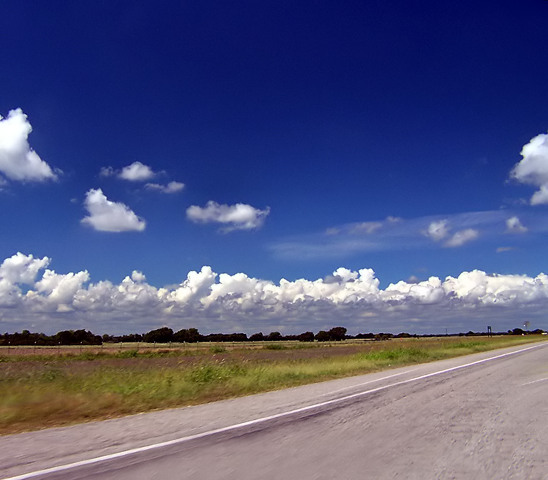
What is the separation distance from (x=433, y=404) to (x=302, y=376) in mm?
9417

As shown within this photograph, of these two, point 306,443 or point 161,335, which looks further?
point 161,335

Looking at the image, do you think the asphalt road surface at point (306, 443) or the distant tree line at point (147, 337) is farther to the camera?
the distant tree line at point (147, 337)

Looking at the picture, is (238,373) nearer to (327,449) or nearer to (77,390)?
(77,390)

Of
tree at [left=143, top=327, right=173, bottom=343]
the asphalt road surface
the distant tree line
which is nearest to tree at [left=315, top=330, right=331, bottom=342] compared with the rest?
the distant tree line

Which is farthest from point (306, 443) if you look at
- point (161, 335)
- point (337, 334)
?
point (337, 334)

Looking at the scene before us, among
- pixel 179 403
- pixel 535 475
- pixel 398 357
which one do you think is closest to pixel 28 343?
pixel 398 357

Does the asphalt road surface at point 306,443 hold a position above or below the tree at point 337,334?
below

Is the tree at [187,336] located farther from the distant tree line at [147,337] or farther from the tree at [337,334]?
the tree at [337,334]

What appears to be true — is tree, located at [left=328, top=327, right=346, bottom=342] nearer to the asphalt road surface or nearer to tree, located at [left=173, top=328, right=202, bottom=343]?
tree, located at [left=173, top=328, right=202, bottom=343]

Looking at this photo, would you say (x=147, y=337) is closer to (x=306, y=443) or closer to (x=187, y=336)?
(x=187, y=336)

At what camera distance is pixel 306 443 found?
285 inches

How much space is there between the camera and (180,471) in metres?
5.79

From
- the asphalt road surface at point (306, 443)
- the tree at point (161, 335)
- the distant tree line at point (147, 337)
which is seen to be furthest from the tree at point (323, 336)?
the asphalt road surface at point (306, 443)

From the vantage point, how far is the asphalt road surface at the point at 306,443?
19.0ft
